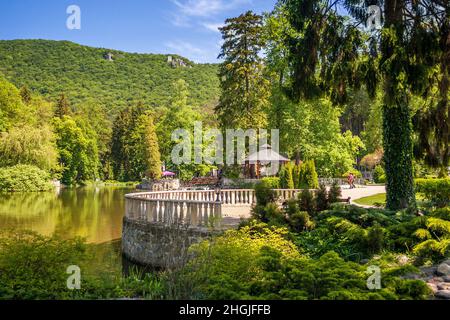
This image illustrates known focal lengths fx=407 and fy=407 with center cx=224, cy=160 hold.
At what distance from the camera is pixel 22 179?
46.7m

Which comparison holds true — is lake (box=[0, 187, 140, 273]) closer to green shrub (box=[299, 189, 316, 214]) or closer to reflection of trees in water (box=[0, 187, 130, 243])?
reflection of trees in water (box=[0, 187, 130, 243])

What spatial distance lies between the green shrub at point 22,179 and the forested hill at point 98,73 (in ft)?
88.3

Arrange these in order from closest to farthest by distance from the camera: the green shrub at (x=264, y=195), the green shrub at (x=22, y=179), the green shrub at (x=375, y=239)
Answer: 1. the green shrub at (x=375, y=239)
2. the green shrub at (x=264, y=195)
3. the green shrub at (x=22, y=179)

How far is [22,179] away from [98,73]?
126ft

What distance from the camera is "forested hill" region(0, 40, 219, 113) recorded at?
237 feet

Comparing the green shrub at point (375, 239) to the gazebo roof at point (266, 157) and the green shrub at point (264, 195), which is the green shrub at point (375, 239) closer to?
the green shrub at point (264, 195)

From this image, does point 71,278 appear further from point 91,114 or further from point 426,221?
point 91,114

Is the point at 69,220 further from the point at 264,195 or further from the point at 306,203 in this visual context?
the point at 306,203

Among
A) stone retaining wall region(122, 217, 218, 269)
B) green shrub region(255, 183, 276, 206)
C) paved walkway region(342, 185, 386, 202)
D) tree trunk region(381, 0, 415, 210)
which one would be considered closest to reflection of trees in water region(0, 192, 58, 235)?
stone retaining wall region(122, 217, 218, 269)

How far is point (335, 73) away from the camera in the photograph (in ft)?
39.9

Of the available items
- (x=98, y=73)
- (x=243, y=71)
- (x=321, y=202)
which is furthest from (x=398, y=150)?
(x=98, y=73)

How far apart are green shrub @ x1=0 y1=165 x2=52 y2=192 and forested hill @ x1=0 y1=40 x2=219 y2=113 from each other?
26.9 m

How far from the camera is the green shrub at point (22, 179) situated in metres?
45.3

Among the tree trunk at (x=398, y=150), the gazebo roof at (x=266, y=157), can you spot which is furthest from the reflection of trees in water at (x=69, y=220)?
the tree trunk at (x=398, y=150)
